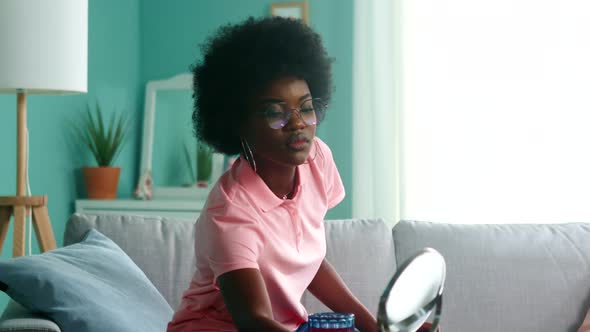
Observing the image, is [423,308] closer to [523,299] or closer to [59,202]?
[523,299]

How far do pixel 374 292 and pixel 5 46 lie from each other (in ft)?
4.62

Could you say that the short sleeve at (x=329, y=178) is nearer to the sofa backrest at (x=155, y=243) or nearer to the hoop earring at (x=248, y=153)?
the hoop earring at (x=248, y=153)

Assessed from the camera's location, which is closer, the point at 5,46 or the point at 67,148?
the point at 5,46

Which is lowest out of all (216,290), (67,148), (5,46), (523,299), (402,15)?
(523,299)

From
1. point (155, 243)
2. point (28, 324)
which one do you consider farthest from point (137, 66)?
point (28, 324)

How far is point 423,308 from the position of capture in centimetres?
94

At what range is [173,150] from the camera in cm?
464

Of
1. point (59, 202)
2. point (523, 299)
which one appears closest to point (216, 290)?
point (523, 299)

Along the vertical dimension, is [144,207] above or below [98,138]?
below

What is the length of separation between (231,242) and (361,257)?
105 centimetres

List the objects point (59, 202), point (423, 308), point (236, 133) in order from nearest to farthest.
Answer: point (423, 308), point (236, 133), point (59, 202)

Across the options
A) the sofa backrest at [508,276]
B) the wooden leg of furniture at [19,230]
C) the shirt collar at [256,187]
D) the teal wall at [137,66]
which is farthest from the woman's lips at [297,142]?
the teal wall at [137,66]

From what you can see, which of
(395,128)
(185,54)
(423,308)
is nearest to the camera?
(423,308)

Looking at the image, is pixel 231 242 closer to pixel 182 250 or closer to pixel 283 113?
pixel 283 113
